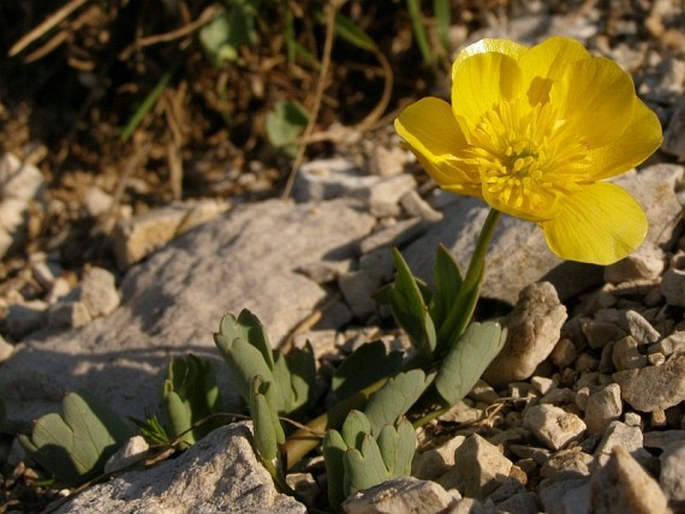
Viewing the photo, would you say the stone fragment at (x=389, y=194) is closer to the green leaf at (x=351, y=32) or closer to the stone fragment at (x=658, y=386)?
the green leaf at (x=351, y=32)

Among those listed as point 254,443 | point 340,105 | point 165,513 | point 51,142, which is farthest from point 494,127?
point 51,142

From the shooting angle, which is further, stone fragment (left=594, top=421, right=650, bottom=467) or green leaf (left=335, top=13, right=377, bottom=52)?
green leaf (left=335, top=13, right=377, bottom=52)

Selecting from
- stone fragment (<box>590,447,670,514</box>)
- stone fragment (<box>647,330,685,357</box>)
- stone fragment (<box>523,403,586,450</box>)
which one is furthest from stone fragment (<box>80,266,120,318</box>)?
stone fragment (<box>590,447,670,514</box>)

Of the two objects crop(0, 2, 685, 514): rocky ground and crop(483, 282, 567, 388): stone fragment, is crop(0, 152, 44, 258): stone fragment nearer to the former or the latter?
crop(0, 2, 685, 514): rocky ground

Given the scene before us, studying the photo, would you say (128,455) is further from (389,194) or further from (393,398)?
(389,194)

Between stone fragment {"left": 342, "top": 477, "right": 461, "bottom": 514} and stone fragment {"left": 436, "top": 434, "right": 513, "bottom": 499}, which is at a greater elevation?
stone fragment {"left": 342, "top": 477, "right": 461, "bottom": 514}

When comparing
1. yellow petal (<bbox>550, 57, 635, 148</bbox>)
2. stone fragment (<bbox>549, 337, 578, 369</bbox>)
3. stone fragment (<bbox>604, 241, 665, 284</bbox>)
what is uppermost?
yellow petal (<bbox>550, 57, 635, 148</bbox>)

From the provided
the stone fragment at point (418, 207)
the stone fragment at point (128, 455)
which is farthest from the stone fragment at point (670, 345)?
the stone fragment at point (128, 455)
